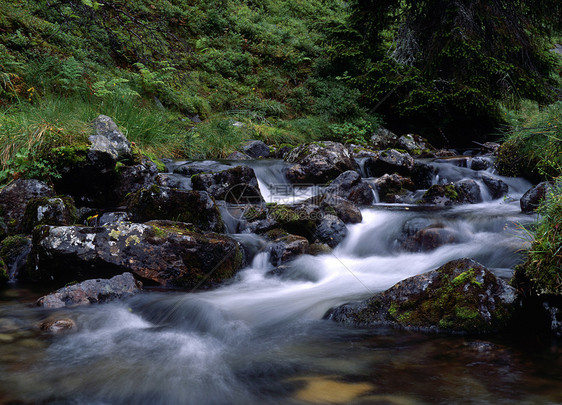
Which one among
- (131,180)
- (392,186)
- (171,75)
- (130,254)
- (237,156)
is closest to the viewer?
(130,254)

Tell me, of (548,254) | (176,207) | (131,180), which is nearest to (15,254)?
(176,207)

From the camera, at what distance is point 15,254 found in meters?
4.30

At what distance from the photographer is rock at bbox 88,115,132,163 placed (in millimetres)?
5926

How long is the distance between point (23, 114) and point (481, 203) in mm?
8676

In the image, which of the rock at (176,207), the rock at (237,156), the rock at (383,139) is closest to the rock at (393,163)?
the rock at (237,156)

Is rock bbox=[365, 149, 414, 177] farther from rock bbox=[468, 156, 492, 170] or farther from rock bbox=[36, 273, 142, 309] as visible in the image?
rock bbox=[36, 273, 142, 309]

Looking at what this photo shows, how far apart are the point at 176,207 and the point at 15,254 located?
1.92m

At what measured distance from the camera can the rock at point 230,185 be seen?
22.9ft

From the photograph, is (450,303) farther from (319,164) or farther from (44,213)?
(319,164)

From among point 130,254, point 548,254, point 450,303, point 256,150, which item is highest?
point 256,150

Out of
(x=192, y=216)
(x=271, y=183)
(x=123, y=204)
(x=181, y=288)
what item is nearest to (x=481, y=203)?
(x=271, y=183)

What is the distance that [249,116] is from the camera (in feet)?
44.6

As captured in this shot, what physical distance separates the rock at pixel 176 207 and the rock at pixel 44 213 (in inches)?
32.9

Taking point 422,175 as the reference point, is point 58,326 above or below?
below
